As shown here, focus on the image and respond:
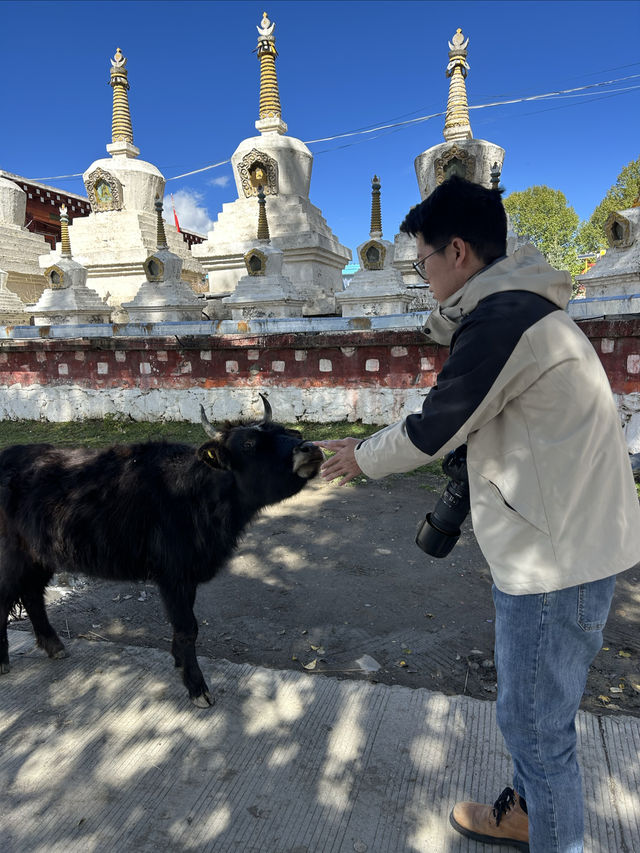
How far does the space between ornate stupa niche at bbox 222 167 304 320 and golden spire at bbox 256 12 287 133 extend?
732 centimetres

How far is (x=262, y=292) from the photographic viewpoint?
34.5 ft

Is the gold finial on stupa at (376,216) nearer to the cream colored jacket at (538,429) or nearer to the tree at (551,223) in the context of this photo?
the cream colored jacket at (538,429)

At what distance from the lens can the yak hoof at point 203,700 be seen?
252 centimetres

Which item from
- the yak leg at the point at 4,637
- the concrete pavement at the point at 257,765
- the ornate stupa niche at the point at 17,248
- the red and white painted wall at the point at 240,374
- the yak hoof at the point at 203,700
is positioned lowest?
the concrete pavement at the point at 257,765

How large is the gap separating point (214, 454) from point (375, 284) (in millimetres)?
8757

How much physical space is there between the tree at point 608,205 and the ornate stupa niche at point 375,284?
76.1 feet

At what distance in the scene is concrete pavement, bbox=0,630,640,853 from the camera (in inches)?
73.3

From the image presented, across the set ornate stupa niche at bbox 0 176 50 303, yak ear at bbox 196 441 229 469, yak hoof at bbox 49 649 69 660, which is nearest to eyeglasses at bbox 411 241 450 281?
yak ear at bbox 196 441 229 469

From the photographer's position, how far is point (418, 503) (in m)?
5.26

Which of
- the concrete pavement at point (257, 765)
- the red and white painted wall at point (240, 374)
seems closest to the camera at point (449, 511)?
the concrete pavement at point (257, 765)

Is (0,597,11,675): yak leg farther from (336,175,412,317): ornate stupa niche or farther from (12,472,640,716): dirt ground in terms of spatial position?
(336,175,412,317): ornate stupa niche

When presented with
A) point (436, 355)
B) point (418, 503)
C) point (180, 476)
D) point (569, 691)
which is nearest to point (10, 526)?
point (180, 476)

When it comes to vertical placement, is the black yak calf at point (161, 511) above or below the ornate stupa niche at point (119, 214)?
below

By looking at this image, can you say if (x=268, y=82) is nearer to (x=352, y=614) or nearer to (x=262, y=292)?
(x=262, y=292)
